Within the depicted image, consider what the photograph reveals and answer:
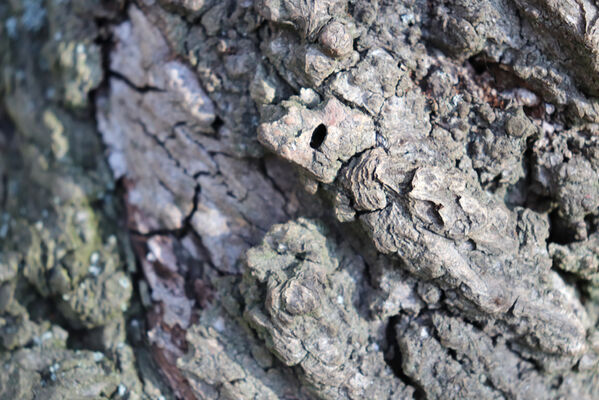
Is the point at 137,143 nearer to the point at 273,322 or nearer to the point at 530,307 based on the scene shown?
the point at 273,322

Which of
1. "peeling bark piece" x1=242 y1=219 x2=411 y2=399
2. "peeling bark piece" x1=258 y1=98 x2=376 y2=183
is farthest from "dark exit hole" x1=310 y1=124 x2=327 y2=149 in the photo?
"peeling bark piece" x1=242 y1=219 x2=411 y2=399

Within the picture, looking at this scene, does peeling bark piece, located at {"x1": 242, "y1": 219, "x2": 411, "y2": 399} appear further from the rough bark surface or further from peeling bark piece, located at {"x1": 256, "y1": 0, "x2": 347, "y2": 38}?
peeling bark piece, located at {"x1": 256, "y1": 0, "x2": 347, "y2": 38}

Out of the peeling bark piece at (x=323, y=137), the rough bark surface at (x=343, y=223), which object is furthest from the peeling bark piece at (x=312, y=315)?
the peeling bark piece at (x=323, y=137)

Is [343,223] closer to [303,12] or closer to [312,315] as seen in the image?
[312,315]

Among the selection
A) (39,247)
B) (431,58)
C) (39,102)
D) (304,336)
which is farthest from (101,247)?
(431,58)

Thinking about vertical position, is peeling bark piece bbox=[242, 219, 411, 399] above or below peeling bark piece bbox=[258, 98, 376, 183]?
below

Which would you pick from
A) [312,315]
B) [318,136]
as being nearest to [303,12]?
[318,136]
